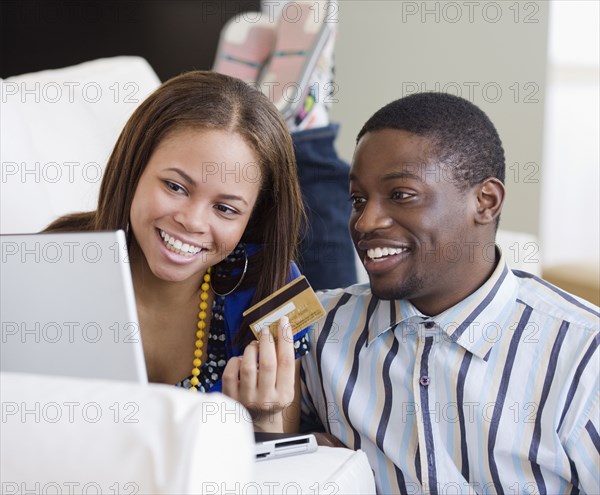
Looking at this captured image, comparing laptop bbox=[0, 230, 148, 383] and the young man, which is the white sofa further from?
the young man

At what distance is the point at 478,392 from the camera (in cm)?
111

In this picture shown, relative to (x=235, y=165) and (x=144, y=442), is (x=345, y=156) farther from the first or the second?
(x=144, y=442)

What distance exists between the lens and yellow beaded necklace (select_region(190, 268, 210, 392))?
50.6 inches

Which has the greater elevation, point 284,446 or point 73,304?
point 73,304

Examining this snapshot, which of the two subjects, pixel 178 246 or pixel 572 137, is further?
pixel 572 137

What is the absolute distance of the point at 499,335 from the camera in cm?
113

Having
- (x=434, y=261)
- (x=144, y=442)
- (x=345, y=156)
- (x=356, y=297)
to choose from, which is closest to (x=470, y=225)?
(x=434, y=261)

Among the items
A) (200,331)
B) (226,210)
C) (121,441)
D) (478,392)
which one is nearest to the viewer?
(121,441)

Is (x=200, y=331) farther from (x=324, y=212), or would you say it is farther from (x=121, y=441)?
(x=121, y=441)

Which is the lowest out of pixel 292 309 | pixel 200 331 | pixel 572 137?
pixel 572 137

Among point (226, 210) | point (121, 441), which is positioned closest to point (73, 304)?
point (121, 441)

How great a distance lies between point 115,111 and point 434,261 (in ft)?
2.70

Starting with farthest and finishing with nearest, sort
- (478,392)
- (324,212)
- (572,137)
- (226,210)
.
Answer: (572,137) → (324,212) → (226,210) → (478,392)

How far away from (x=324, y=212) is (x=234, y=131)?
510 millimetres
